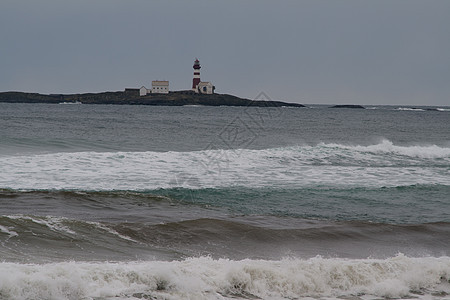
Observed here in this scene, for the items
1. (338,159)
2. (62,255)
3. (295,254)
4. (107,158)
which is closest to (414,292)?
(295,254)

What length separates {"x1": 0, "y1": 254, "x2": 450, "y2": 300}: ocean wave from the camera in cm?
540

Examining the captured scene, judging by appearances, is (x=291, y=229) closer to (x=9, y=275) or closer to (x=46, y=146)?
(x=9, y=275)

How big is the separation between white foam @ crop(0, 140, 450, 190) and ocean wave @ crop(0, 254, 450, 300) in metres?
8.05

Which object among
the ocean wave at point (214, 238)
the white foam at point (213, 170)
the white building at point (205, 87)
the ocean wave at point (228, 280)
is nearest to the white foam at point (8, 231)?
the ocean wave at point (214, 238)

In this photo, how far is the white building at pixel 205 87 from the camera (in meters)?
129

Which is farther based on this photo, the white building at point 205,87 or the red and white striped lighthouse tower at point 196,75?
the white building at point 205,87

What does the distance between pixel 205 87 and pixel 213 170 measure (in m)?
113

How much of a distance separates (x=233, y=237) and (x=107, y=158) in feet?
36.3

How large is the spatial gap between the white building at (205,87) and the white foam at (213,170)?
10584 centimetres

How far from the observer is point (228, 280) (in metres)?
6.14

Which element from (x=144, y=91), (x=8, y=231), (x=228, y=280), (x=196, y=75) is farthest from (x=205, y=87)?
(x=228, y=280)

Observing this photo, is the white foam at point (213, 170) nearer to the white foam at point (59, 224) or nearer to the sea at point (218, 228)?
the sea at point (218, 228)

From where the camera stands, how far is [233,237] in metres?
9.34

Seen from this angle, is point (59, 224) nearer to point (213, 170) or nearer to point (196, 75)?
point (213, 170)
